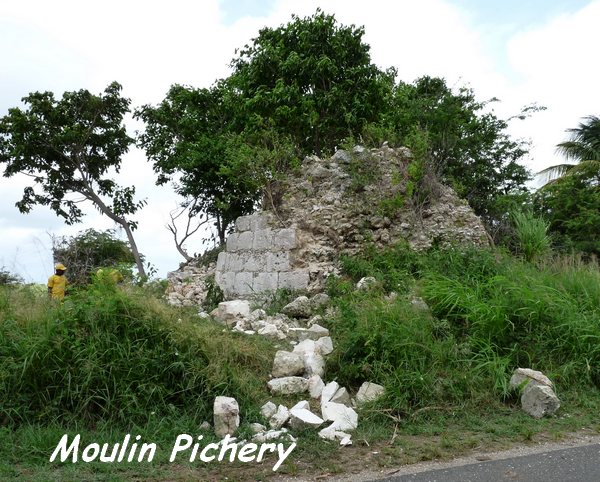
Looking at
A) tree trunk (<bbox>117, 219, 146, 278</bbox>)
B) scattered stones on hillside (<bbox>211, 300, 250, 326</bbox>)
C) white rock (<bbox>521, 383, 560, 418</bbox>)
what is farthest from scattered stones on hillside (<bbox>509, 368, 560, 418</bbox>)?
tree trunk (<bbox>117, 219, 146, 278</bbox>)

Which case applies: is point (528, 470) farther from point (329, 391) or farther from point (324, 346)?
point (324, 346)

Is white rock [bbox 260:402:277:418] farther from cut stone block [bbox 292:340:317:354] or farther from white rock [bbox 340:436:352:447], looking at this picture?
cut stone block [bbox 292:340:317:354]

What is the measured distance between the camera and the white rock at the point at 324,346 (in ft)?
18.4

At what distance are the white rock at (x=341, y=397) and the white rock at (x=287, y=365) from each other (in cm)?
49

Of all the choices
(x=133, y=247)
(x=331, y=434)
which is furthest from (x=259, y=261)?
(x=133, y=247)

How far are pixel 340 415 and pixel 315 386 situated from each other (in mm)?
568

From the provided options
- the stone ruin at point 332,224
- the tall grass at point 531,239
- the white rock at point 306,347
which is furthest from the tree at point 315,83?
the white rock at point 306,347

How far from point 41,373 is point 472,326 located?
13.0ft

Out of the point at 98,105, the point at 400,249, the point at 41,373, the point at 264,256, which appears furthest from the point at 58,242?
the point at 41,373

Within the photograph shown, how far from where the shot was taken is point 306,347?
566 cm

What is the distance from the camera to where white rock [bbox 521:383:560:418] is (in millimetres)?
4789

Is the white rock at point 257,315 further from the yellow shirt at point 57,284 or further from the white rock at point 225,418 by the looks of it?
the yellow shirt at point 57,284

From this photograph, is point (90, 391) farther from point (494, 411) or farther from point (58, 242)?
point (58, 242)

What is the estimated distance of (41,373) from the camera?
455 centimetres
